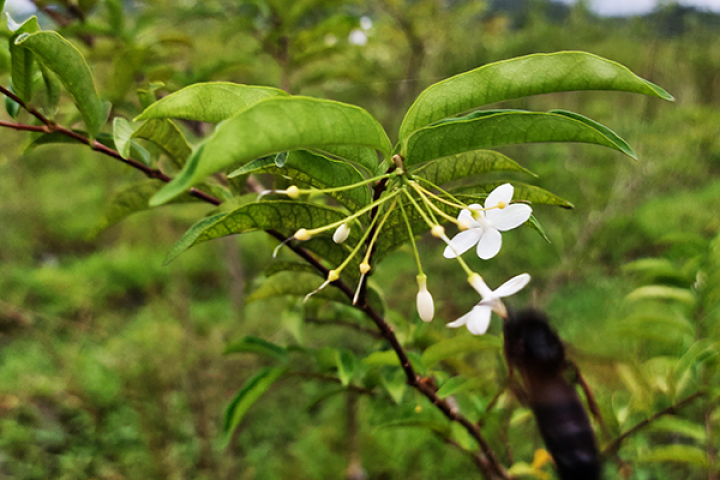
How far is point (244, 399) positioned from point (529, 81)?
0.37 m

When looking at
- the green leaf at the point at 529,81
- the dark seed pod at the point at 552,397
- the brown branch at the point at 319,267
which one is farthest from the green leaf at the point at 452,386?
the green leaf at the point at 529,81

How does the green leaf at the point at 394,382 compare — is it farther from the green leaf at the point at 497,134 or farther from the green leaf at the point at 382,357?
the green leaf at the point at 497,134

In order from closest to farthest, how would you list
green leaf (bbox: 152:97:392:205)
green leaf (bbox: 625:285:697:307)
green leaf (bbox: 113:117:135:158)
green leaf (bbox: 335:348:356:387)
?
green leaf (bbox: 152:97:392:205), green leaf (bbox: 113:117:135:158), green leaf (bbox: 335:348:356:387), green leaf (bbox: 625:285:697:307)

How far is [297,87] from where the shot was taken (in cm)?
99

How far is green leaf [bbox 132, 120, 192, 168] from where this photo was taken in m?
0.31

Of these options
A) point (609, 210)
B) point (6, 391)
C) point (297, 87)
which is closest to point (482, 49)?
point (609, 210)

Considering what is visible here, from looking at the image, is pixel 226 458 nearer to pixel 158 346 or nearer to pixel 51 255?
pixel 158 346

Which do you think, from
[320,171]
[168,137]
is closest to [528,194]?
[320,171]

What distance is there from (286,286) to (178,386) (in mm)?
1212

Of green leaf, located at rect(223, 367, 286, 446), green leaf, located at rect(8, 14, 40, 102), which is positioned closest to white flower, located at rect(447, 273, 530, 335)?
green leaf, located at rect(223, 367, 286, 446)

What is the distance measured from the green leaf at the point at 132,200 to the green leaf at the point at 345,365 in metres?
0.21

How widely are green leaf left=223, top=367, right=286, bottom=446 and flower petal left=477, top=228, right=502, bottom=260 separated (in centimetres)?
26

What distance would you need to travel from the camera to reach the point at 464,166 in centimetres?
31

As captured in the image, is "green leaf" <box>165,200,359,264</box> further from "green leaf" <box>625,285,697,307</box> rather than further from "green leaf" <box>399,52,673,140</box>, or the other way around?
"green leaf" <box>625,285,697,307</box>
